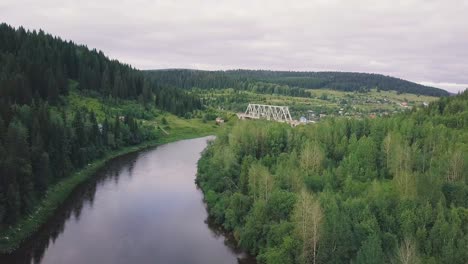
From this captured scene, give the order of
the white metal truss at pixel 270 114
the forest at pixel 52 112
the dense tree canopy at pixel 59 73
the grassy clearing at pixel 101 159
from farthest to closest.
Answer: the white metal truss at pixel 270 114, the dense tree canopy at pixel 59 73, the forest at pixel 52 112, the grassy clearing at pixel 101 159

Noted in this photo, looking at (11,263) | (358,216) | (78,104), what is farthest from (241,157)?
(78,104)

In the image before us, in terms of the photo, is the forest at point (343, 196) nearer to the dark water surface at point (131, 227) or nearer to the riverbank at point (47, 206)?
the dark water surface at point (131, 227)

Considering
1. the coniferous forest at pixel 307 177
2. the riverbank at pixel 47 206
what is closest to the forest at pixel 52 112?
the coniferous forest at pixel 307 177

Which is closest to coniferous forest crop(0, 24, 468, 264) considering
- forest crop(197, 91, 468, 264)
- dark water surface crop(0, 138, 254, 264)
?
forest crop(197, 91, 468, 264)

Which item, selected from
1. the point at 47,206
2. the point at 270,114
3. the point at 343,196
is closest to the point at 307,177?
the point at 343,196

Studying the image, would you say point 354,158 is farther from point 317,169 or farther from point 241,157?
point 241,157
